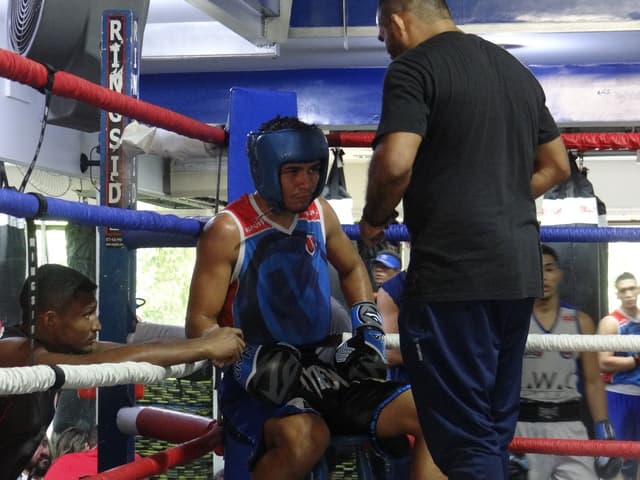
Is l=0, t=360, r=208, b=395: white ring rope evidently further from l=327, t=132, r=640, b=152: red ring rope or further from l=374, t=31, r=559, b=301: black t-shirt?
l=327, t=132, r=640, b=152: red ring rope

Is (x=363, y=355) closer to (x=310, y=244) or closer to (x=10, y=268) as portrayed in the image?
(x=310, y=244)

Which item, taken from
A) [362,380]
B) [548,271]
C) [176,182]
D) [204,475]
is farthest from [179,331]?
[176,182]

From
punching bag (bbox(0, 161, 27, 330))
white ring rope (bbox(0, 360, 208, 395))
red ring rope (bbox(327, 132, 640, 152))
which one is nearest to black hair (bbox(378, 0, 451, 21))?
white ring rope (bbox(0, 360, 208, 395))

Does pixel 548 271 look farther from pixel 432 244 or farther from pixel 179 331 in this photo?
pixel 432 244

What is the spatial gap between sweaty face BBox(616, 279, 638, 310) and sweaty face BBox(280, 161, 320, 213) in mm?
3679

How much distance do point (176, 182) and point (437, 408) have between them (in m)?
8.06

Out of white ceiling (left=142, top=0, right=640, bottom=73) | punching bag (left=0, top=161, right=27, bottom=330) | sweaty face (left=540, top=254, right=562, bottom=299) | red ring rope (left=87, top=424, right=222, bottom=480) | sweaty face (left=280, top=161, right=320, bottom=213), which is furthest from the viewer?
punching bag (left=0, top=161, right=27, bottom=330)

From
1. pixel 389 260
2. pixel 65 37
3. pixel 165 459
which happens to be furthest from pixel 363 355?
pixel 389 260

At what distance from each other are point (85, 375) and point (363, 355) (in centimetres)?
74

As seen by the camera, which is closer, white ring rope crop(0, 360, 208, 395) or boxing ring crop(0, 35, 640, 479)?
white ring rope crop(0, 360, 208, 395)

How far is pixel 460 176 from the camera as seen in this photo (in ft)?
5.58

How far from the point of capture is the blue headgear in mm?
2135

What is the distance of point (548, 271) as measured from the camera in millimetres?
3363

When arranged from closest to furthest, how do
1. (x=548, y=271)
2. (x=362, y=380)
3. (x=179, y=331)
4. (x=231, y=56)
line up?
(x=362, y=380)
(x=179, y=331)
(x=548, y=271)
(x=231, y=56)
